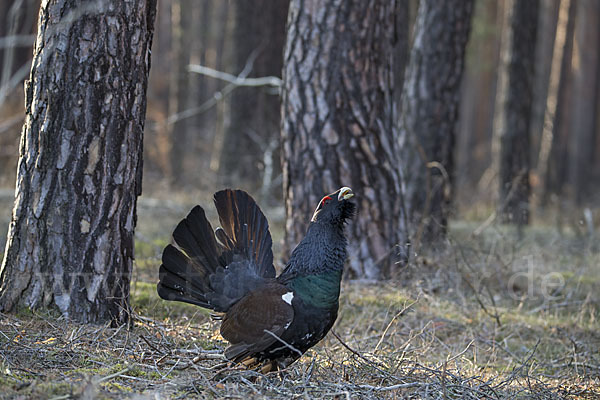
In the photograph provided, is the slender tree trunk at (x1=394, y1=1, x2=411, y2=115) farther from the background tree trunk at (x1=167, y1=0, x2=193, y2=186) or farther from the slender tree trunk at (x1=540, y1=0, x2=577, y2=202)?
the slender tree trunk at (x1=540, y1=0, x2=577, y2=202)

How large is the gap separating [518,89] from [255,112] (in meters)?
4.76

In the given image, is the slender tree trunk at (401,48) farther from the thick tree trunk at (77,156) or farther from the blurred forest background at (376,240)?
the thick tree trunk at (77,156)

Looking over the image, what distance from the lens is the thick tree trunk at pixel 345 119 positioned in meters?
5.98

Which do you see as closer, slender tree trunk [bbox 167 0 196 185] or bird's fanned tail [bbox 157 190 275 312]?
bird's fanned tail [bbox 157 190 275 312]

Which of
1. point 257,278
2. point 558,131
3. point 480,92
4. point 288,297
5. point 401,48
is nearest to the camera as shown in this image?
point 288,297

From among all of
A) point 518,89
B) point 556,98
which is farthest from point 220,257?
point 556,98

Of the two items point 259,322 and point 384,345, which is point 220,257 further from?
point 384,345

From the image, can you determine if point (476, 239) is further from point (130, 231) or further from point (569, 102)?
point (569, 102)

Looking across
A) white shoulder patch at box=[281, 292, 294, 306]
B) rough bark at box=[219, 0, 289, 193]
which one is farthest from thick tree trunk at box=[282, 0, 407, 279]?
rough bark at box=[219, 0, 289, 193]

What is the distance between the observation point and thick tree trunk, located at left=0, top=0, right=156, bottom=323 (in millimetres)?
3869

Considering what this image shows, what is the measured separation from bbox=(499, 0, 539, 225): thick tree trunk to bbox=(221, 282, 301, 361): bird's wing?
8132 mm

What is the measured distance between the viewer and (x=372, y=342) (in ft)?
15.6

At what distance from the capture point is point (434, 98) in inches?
324

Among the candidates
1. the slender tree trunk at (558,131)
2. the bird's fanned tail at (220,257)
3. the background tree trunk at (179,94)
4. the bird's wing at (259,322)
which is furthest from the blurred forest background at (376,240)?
the slender tree trunk at (558,131)
